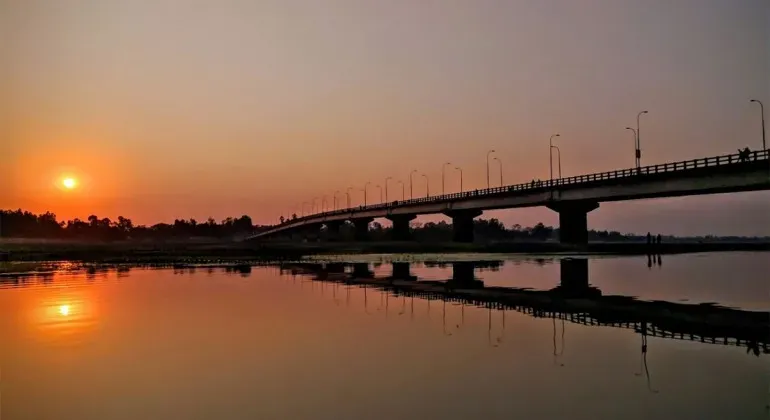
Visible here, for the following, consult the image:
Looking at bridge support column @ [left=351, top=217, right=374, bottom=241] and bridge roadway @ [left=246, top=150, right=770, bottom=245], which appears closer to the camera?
bridge roadway @ [left=246, top=150, right=770, bottom=245]

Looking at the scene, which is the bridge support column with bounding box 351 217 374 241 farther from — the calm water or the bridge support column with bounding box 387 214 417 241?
the calm water

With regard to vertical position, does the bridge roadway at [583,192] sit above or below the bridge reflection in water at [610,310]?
above

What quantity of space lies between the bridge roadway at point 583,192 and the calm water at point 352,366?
136 feet

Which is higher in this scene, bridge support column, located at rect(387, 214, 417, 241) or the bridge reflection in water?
bridge support column, located at rect(387, 214, 417, 241)

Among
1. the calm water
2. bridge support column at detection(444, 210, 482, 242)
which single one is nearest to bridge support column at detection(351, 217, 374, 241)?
bridge support column at detection(444, 210, 482, 242)

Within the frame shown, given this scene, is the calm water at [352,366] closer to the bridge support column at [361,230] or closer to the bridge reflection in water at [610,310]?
the bridge reflection in water at [610,310]

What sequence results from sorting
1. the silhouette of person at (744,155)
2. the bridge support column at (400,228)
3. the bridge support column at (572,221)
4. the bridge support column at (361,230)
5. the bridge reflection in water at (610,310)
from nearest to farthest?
the bridge reflection in water at (610,310)
the silhouette of person at (744,155)
the bridge support column at (572,221)
the bridge support column at (400,228)
the bridge support column at (361,230)

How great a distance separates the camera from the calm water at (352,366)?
38.7ft

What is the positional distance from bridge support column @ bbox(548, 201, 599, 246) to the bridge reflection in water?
2295 inches

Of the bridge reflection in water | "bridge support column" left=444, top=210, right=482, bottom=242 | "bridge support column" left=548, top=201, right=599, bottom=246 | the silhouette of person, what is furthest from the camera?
"bridge support column" left=444, top=210, right=482, bottom=242

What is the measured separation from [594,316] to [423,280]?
20.5 m

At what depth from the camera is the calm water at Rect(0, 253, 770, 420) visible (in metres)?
11.8

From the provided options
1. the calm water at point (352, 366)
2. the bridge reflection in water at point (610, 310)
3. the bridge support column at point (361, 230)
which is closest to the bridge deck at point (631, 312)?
the bridge reflection in water at point (610, 310)

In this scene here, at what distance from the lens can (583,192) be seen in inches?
3597
